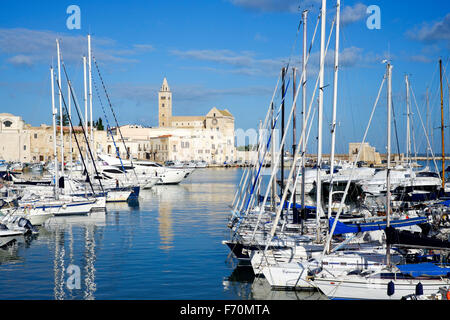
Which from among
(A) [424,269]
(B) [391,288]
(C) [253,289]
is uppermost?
(A) [424,269]

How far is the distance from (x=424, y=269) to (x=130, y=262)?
9.94 meters

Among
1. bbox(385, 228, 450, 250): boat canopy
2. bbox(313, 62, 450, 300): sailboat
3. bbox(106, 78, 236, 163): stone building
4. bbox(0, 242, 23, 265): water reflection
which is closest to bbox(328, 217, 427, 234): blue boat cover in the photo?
bbox(385, 228, 450, 250): boat canopy

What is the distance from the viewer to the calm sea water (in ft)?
47.8

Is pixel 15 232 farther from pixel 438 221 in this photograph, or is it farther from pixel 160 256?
pixel 438 221

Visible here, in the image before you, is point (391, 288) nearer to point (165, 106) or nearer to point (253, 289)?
point (253, 289)

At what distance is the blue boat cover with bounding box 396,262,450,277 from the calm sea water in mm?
2568

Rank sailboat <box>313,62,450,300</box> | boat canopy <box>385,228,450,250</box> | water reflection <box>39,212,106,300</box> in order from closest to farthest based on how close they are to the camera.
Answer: sailboat <box>313,62,450,300</box> < boat canopy <box>385,228,450,250</box> < water reflection <box>39,212,106,300</box>

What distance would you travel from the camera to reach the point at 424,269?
1262 centimetres

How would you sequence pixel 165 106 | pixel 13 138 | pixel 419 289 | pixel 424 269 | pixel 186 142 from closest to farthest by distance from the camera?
1. pixel 419 289
2. pixel 424 269
3. pixel 13 138
4. pixel 186 142
5. pixel 165 106

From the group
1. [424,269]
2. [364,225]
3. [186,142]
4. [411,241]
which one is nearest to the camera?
[424,269]

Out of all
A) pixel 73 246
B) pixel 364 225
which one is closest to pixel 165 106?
pixel 73 246

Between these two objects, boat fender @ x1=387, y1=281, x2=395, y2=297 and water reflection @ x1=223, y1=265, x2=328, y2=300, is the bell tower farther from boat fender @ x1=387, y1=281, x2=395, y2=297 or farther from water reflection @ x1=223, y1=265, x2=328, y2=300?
boat fender @ x1=387, y1=281, x2=395, y2=297
